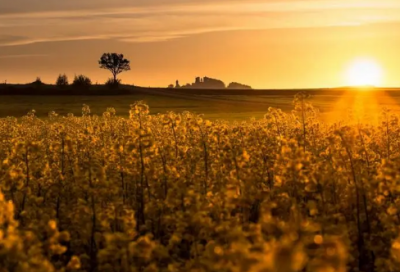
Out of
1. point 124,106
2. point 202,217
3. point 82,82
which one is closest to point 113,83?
point 82,82

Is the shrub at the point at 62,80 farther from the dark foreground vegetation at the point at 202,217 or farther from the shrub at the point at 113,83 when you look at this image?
the dark foreground vegetation at the point at 202,217

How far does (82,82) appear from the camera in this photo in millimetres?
108938

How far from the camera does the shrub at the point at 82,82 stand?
106812mm

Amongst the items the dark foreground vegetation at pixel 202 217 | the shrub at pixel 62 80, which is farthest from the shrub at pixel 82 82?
the dark foreground vegetation at pixel 202 217

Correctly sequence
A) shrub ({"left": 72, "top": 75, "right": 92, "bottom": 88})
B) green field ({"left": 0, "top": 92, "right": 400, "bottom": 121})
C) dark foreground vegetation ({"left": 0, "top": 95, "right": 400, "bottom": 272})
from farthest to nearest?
shrub ({"left": 72, "top": 75, "right": 92, "bottom": 88}) → green field ({"left": 0, "top": 92, "right": 400, "bottom": 121}) → dark foreground vegetation ({"left": 0, "top": 95, "right": 400, "bottom": 272})

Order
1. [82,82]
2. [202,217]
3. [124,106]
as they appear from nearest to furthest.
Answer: [202,217] → [124,106] → [82,82]

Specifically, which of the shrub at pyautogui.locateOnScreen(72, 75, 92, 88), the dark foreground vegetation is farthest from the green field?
the dark foreground vegetation

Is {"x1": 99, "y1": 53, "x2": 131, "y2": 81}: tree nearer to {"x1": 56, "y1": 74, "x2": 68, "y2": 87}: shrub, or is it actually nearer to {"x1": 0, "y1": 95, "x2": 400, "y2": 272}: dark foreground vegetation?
{"x1": 56, "y1": 74, "x2": 68, "y2": 87}: shrub

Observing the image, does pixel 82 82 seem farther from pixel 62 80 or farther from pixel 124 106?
pixel 124 106

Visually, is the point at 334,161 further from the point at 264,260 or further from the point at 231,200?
the point at 264,260

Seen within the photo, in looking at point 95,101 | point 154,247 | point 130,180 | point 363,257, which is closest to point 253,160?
point 130,180

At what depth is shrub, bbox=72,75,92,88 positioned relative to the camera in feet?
350

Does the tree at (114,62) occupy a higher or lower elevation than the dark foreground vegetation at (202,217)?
higher

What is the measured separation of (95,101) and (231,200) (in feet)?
249
